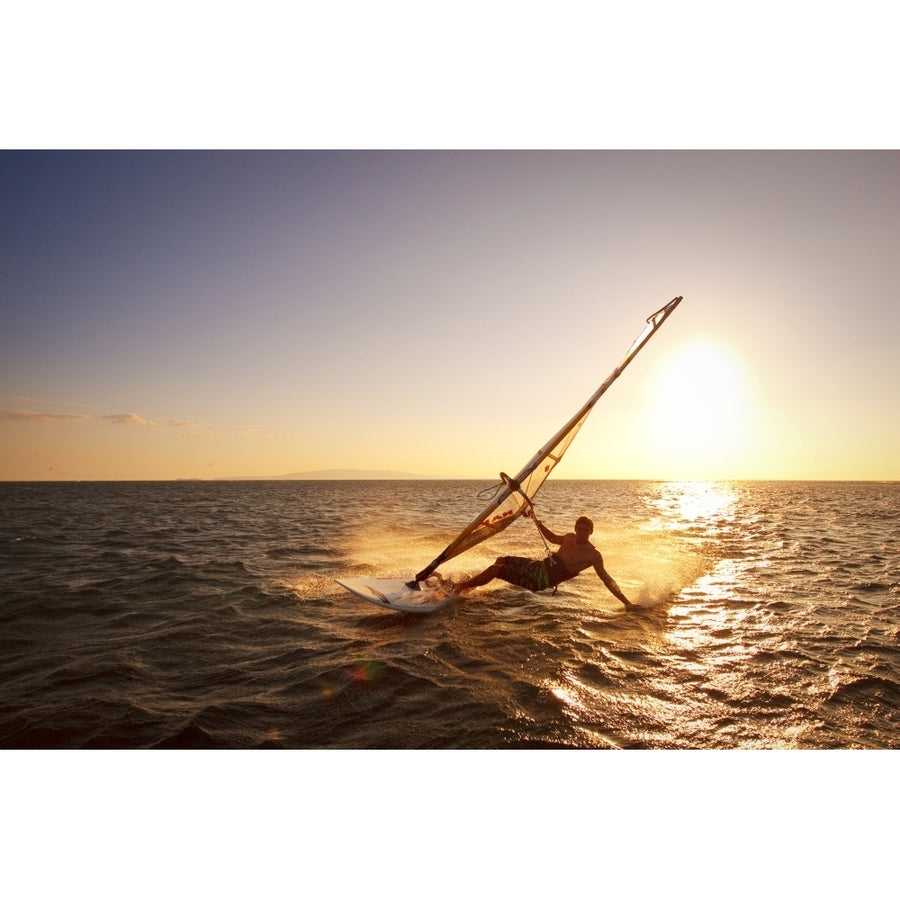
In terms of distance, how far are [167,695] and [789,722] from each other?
7156 mm

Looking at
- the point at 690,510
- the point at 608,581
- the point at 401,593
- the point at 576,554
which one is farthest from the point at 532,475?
the point at 690,510

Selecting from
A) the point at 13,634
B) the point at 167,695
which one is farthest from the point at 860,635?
the point at 13,634

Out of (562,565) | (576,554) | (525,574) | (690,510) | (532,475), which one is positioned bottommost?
(690,510)

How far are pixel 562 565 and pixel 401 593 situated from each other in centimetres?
322

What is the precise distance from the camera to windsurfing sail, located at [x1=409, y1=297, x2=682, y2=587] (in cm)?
895

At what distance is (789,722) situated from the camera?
534cm

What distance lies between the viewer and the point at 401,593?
32.2 ft

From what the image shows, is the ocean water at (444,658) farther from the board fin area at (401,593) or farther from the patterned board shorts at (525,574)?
the patterned board shorts at (525,574)

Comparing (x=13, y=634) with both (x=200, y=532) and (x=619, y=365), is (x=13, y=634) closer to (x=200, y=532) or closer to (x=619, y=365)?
(x=619, y=365)

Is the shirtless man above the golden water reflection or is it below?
above

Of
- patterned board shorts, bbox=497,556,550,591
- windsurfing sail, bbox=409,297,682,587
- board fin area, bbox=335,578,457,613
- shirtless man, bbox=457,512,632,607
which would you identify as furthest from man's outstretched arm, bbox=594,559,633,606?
board fin area, bbox=335,578,457,613

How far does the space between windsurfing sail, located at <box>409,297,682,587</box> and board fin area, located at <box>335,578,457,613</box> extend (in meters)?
0.28

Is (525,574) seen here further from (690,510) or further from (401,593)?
(690,510)

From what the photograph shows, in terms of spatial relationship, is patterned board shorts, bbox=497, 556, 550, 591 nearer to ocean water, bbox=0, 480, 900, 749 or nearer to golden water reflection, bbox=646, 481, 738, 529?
ocean water, bbox=0, 480, 900, 749
